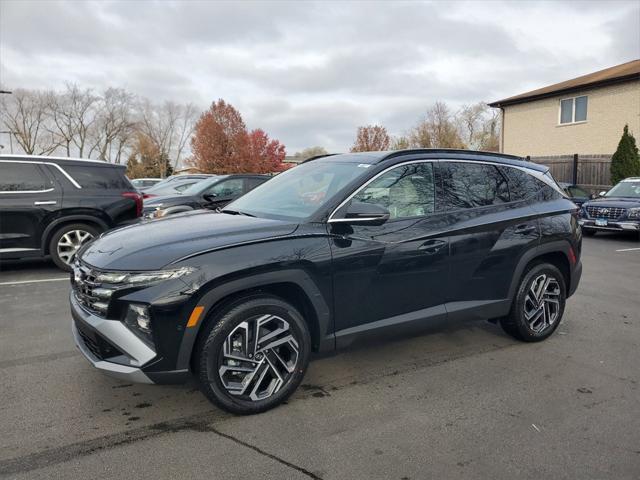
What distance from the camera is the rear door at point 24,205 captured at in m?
7.43

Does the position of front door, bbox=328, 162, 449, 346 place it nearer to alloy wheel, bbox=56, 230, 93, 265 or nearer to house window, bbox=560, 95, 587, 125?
alloy wheel, bbox=56, 230, 93, 265

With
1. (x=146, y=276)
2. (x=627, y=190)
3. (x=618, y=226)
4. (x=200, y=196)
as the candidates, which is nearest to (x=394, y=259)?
(x=146, y=276)

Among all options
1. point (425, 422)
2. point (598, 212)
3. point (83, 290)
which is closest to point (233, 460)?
point (425, 422)

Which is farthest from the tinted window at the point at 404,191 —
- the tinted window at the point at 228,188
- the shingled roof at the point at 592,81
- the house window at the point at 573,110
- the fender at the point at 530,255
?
the house window at the point at 573,110

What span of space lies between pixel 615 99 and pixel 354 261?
999 inches

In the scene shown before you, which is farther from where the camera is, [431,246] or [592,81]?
[592,81]

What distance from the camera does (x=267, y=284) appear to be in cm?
324

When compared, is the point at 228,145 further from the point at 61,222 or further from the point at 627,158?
the point at 61,222

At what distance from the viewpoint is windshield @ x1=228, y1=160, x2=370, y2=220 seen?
3801 millimetres

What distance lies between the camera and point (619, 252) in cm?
1062

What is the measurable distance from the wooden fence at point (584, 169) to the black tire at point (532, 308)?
65.0 ft

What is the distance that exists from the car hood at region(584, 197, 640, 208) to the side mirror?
11443 mm

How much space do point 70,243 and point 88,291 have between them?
17.1 feet

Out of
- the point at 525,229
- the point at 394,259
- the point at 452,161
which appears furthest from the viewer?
the point at 525,229
